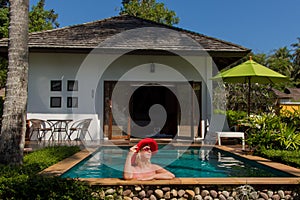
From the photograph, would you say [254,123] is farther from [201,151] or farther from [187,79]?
[187,79]

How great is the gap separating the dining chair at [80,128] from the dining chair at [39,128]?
826mm

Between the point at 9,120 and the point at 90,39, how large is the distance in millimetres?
7604

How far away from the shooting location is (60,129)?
1166cm

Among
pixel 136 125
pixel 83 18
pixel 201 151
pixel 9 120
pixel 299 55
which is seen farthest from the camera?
pixel 299 55

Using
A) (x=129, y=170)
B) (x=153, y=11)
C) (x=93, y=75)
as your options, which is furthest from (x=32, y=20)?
(x=129, y=170)

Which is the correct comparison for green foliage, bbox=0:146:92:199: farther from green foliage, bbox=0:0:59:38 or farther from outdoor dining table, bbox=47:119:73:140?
green foliage, bbox=0:0:59:38

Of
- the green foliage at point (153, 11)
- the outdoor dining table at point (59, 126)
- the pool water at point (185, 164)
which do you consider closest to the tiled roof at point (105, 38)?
the outdoor dining table at point (59, 126)

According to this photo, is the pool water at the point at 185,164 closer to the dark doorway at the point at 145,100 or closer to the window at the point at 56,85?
the window at the point at 56,85

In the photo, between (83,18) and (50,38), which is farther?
(83,18)

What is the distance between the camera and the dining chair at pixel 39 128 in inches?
431

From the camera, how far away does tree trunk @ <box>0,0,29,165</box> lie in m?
5.13

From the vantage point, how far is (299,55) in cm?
5209

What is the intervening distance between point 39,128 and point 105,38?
4.21m

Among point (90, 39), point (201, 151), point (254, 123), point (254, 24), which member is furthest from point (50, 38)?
point (254, 24)
